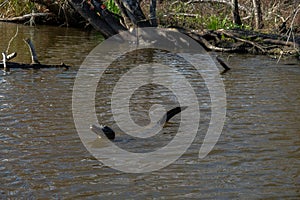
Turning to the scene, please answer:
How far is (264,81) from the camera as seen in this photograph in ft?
41.0

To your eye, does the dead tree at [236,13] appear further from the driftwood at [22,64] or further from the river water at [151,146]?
the driftwood at [22,64]

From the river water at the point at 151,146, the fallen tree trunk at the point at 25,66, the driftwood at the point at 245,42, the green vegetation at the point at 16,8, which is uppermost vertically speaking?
the green vegetation at the point at 16,8

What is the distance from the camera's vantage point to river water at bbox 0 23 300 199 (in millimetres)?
6384

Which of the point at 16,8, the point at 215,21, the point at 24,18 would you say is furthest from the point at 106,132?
the point at 16,8

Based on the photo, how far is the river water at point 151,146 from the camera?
6384mm

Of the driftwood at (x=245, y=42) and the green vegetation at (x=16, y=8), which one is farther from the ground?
the green vegetation at (x=16, y=8)

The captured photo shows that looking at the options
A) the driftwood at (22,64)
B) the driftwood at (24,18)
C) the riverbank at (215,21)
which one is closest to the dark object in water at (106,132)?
the driftwood at (22,64)

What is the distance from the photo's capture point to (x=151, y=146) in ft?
26.0

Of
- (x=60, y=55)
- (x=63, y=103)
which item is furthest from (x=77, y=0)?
(x=63, y=103)

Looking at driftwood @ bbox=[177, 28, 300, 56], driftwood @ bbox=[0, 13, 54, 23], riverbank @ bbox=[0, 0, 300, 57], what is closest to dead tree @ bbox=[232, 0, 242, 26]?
riverbank @ bbox=[0, 0, 300, 57]

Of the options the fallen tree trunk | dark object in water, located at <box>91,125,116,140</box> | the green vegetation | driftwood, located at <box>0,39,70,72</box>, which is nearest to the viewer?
dark object in water, located at <box>91,125,116,140</box>

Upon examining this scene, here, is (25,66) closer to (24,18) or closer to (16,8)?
(24,18)

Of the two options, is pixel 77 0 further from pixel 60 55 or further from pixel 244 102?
pixel 244 102

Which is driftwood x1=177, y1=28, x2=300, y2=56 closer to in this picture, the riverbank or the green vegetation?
the riverbank
